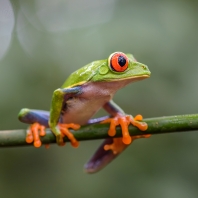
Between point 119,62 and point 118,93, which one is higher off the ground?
point 118,93

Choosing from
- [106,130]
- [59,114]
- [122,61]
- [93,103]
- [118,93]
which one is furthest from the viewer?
[118,93]

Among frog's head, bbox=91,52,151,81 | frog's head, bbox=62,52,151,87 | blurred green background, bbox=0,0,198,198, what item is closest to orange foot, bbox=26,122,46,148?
frog's head, bbox=62,52,151,87

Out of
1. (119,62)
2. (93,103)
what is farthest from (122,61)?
(93,103)

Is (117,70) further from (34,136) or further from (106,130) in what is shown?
(34,136)

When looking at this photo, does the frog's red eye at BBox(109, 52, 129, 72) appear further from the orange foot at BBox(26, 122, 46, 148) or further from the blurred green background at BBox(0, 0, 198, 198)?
the blurred green background at BBox(0, 0, 198, 198)

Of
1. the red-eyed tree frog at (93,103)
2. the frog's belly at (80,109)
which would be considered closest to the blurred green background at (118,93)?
the red-eyed tree frog at (93,103)

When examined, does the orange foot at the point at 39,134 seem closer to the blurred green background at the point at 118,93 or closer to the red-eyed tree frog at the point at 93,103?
the red-eyed tree frog at the point at 93,103

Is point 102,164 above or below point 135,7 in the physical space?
below

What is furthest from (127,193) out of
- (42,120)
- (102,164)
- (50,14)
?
(50,14)

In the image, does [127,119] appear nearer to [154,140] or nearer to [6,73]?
[154,140]
